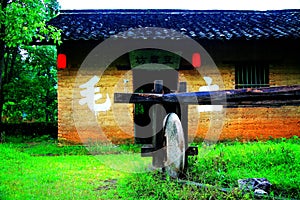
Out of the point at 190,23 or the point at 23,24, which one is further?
the point at 190,23

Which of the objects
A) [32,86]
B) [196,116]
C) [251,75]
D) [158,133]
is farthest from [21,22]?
[251,75]

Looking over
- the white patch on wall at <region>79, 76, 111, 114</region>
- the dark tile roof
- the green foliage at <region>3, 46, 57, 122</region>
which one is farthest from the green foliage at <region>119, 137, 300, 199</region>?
the green foliage at <region>3, 46, 57, 122</region>

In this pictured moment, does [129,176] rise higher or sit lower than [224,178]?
lower

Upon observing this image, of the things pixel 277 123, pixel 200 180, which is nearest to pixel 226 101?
pixel 200 180

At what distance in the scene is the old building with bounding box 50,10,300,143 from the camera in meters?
10.4

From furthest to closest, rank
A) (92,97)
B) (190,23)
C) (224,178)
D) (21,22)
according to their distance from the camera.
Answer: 1. (190,23)
2. (92,97)
3. (21,22)
4. (224,178)

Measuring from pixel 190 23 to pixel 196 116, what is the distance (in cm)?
322

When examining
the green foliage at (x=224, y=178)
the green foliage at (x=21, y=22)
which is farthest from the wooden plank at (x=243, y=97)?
the green foliage at (x=21, y=22)

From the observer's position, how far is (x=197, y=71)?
10.9 meters

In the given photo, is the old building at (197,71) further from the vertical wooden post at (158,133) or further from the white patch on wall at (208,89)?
the vertical wooden post at (158,133)

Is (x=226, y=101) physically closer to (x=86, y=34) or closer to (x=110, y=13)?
(x=86, y=34)

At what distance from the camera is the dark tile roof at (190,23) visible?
33.7ft

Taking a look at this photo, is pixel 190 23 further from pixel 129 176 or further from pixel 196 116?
pixel 129 176

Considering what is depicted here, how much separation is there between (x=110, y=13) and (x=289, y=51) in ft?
21.7
